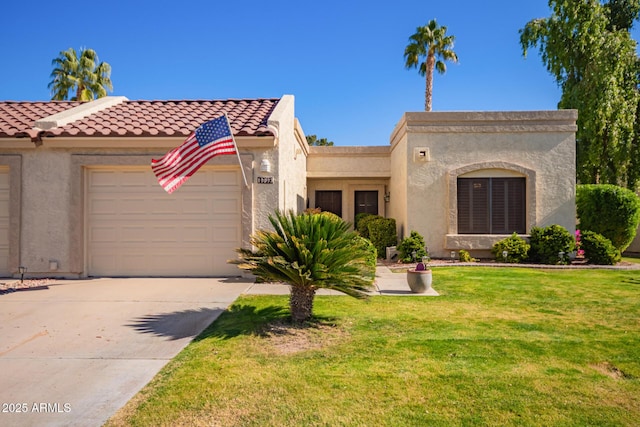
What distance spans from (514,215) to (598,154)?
8704mm

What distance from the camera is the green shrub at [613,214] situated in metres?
12.8

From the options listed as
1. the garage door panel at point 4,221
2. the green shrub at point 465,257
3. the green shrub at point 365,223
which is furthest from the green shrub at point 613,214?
the garage door panel at point 4,221

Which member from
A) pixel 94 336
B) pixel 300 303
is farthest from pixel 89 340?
pixel 300 303

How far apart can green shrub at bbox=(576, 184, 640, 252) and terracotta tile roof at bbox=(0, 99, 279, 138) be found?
10845mm

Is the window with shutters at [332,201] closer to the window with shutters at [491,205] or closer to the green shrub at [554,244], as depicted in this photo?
the window with shutters at [491,205]

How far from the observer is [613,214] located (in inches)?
507

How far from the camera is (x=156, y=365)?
4148mm

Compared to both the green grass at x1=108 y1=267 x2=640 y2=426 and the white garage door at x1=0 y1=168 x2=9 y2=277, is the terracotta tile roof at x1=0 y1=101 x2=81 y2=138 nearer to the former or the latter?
the white garage door at x1=0 y1=168 x2=9 y2=277

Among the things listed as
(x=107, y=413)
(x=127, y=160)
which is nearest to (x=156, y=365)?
(x=107, y=413)

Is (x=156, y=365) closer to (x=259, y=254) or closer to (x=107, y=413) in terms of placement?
(x=107, y=413)

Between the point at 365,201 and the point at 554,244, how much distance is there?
7752mm

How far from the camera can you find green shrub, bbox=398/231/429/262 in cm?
1194

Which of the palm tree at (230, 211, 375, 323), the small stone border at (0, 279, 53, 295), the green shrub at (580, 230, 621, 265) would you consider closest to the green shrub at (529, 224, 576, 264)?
the green shrub at (580, 230, 621, 265)

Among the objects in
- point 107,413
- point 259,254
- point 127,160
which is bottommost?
point 107,413
